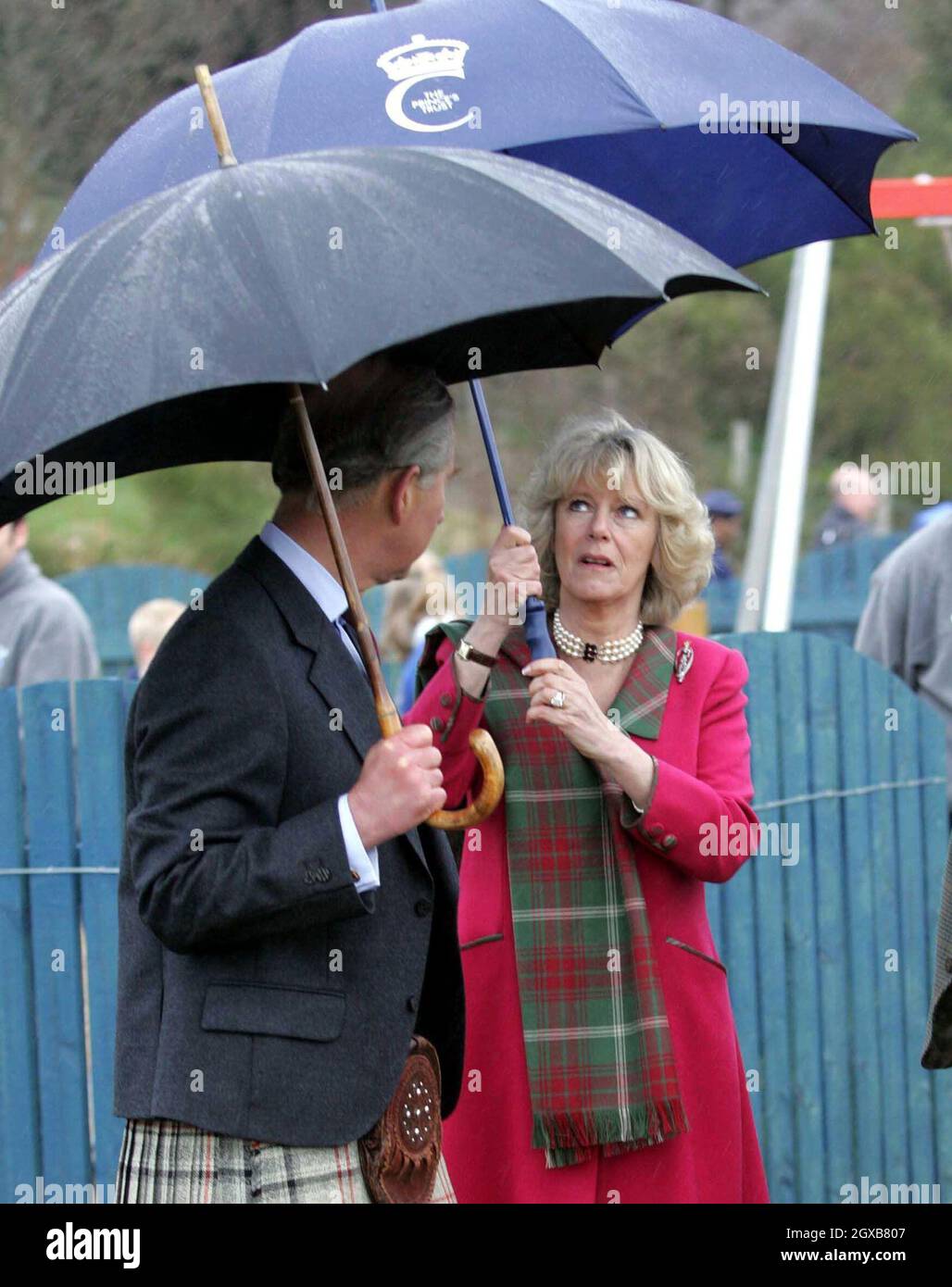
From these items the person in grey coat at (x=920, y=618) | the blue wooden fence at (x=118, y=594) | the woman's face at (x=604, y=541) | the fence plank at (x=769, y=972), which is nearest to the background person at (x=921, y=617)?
the person in grey coat at (x=920, y=618)

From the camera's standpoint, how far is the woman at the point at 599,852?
3395 millimetres

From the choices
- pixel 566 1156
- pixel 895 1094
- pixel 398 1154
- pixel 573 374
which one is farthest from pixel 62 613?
pixel 573 374

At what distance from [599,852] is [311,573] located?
3.33ft

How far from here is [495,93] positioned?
3359 mm

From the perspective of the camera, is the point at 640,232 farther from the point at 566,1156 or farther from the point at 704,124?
the point at 566,1156

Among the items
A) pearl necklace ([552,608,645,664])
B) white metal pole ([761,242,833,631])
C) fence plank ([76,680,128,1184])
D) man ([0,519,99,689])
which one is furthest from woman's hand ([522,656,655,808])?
white metal pole ([761,242,833,631])

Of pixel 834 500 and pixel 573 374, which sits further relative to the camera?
pixel 573 374

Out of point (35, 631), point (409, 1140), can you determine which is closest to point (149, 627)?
point (35, 631)

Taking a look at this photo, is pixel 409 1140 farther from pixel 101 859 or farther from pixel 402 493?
pixel 101 859

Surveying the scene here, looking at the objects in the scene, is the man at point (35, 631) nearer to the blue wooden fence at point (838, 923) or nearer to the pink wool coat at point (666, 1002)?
the blue wooden fence at point (838, 923)

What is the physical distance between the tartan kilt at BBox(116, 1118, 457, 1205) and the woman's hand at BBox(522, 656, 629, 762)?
922 mm

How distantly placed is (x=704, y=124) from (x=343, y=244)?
1.36m

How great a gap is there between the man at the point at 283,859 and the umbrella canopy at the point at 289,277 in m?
0.39

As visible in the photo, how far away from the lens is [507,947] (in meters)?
3.53
